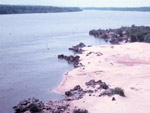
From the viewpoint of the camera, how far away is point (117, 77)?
25.8 meters

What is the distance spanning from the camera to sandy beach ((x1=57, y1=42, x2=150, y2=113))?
18016 millimetres

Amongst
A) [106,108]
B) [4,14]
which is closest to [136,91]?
[106,108]

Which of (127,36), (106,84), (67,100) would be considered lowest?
(67,100)

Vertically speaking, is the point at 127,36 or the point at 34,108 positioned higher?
the point at 127,36

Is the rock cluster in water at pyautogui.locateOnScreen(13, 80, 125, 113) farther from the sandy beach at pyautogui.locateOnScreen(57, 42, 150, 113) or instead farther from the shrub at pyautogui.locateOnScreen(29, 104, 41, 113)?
the sandy beach at pyautogui.locateOnScreen(57, 42, 150, 113)

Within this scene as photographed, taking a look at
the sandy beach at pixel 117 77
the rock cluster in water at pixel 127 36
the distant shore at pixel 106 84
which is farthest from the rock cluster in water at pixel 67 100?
the rock cluster in water at pixel 127 36

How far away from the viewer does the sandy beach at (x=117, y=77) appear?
1802cm

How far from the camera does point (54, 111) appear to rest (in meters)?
17.8

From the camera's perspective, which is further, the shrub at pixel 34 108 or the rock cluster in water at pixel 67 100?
the rock cluster in water at pixel 67 100

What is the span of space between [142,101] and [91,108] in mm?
3769

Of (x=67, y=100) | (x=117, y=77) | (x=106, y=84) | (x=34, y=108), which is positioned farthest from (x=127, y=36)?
(x=34, y=108)

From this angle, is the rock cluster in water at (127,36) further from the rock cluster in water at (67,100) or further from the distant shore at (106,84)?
the rock cluster in water at (67,100)

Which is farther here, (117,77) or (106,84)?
(117,77)

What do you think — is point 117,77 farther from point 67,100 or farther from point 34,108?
point 34,108
